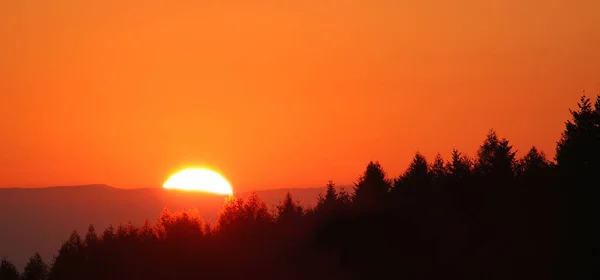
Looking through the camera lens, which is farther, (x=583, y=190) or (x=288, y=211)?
(x=288, y=211)

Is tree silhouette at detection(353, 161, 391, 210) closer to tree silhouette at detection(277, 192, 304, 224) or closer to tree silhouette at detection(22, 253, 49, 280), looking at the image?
tree silhouette at detection(277, 192, 304, 224)

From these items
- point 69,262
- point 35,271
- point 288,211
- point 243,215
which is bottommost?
point 69,262

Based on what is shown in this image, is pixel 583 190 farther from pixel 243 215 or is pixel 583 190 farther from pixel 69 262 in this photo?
pixel 69 262

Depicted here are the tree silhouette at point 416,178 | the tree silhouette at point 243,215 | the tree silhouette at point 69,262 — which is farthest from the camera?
the tree silhouette at point 69,262

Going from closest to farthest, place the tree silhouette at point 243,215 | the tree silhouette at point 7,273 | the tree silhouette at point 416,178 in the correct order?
the tree silhouette at point 416,178 < the tree silhouette at point 243,215 < the tree silhouette at point 7,273

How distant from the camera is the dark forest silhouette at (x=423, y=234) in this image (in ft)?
181

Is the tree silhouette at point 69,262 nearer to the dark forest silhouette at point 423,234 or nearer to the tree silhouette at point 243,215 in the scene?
the dark forest silhouette at point 423,234

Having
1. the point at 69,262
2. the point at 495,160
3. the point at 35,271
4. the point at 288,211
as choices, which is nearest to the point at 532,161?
the point at 495,160

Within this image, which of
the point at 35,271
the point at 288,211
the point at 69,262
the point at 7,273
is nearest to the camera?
the point at 288,211

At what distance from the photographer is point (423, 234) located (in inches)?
2494

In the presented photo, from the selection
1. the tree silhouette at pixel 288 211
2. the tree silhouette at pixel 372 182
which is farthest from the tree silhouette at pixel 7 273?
the tree silhouette at pixel 372 182

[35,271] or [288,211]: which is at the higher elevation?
[288,211]

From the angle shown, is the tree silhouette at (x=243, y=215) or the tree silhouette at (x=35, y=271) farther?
the tree silhouette at (x=35, y=271)

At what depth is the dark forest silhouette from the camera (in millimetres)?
55062
